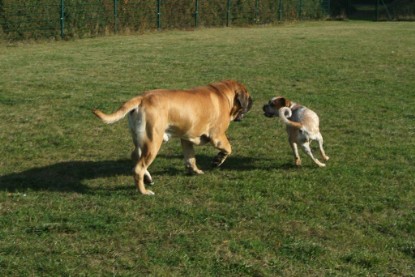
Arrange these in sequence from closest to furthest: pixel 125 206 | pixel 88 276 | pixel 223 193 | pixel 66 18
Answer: pixel 88 276
pixel 125 206
pixel 223 193
pixel 66 18

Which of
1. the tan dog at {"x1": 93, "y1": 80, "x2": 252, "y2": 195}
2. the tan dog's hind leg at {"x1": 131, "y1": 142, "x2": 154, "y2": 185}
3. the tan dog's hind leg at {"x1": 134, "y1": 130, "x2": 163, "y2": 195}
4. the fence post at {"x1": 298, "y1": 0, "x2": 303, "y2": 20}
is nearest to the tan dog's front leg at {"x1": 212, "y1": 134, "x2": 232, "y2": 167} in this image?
the tan dog at {"x1": 93, "y1": 80, "x2": 252, "y2": 195}

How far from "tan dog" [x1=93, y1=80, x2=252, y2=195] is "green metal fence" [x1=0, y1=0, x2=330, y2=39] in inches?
686

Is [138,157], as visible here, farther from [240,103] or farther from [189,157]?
[240,103]

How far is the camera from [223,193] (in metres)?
6.07

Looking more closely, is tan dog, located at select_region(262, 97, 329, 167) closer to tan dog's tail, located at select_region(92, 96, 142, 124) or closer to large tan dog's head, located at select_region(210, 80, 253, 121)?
large tan dog's head, located at select_region(210, 80, 253, 121)

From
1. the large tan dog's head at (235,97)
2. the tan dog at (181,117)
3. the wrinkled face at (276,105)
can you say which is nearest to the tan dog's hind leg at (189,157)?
the tan dog at (181,117)

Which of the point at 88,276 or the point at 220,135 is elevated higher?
the point at 220,135

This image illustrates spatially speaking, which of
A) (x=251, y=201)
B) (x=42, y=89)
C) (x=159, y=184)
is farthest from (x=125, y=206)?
(x=42, y=89)

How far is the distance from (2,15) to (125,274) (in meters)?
20.1

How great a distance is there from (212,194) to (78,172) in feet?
5.48

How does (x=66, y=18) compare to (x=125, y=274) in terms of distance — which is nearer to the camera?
(x=125, y=274)

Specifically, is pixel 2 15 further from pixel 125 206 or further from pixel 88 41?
pixel 125 206

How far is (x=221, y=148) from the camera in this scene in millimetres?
6777

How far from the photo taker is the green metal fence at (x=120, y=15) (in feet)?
75.6
